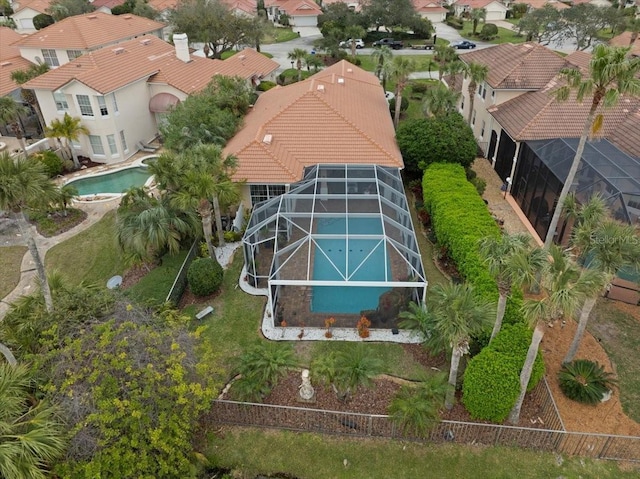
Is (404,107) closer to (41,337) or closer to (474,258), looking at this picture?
(474,258)

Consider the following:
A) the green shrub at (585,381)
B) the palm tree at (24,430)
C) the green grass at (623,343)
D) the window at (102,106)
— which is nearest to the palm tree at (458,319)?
the green shrub at (585,381)

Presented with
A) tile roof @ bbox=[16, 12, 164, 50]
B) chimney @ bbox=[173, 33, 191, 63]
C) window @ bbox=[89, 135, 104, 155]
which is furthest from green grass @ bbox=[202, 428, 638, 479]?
tile roof @ bbox=[16, 12, 164, 50]

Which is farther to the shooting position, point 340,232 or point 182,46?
point 182,46

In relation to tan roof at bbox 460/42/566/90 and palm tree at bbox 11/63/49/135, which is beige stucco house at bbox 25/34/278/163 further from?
tan roof at bbox 460/42/566/90

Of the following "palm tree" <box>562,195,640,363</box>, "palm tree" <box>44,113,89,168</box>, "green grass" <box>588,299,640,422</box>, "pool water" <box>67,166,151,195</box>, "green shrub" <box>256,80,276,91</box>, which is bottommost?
"pool water" <box>67,166,151,195</box>

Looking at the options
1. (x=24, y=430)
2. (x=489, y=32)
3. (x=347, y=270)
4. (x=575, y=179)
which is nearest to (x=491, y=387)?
(x=347, y=270)

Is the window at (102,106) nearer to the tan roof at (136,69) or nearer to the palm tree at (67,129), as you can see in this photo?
the tan roof at (136,69)

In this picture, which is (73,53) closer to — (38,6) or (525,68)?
(38,6)

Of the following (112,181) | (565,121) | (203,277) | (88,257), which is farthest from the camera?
(112,181)
